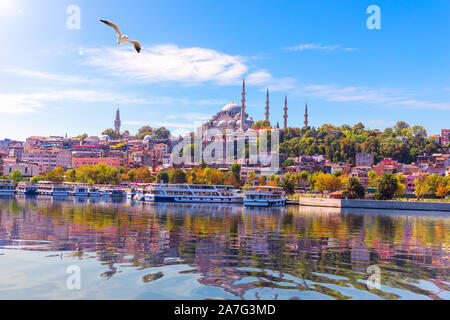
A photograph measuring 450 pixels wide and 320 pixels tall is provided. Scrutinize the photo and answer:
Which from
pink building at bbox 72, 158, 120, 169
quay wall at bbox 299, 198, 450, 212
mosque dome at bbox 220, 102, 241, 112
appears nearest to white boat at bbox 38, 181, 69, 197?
pink building at bbox 72, 158, 120, 169

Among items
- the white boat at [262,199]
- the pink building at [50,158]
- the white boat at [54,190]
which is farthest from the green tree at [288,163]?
the pink building at [50,158]

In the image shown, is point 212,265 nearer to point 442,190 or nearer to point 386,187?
point 386,187

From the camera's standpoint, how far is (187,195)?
66.7m

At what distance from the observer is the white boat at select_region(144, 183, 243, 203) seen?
6562 cm

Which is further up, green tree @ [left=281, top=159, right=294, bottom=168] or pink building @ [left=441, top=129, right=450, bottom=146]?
pink building @ [left=441, top=129, right=450, bottom=146]

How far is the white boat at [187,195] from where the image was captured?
65625mm

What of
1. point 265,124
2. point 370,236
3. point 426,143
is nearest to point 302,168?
point 426,143

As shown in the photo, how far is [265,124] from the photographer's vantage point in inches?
6171

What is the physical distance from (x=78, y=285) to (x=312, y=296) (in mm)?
5970

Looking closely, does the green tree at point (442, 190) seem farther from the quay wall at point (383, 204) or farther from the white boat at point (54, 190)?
the white boat at point (54, 190)

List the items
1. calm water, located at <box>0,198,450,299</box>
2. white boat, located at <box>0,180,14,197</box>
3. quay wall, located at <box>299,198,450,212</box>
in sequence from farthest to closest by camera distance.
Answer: white boat, located at <box>0,180,14,197</box>
quay wall, located at <box>299,198,450,212</box>
calm water, located at <box>0,198,450,299</box>

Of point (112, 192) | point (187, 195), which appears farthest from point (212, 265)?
point (112, 192)

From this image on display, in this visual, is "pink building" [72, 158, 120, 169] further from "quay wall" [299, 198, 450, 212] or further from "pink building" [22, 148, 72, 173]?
"quay wall" [299, 198, 450, 212]
